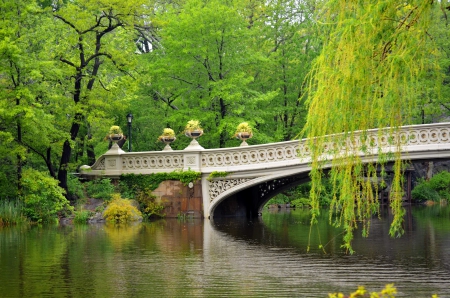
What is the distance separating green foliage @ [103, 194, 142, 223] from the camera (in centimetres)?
2811

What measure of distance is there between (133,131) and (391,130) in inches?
1070

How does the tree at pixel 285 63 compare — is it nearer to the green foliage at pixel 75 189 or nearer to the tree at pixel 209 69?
the tree at pixel 209 69

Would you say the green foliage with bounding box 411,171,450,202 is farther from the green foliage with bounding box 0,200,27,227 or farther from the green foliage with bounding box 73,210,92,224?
the green foliage with bounding box 0,200,27,227

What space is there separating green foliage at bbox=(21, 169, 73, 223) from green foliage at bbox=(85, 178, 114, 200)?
2.34 m

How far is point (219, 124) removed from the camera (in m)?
33.7

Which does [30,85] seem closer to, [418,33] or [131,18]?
[131,18]

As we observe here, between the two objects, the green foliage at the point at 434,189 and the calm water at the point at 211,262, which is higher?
the green foliage at the point at 434,189

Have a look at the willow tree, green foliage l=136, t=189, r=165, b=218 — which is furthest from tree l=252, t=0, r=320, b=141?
the willow tree

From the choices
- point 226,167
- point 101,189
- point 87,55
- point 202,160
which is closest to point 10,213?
point 101,189

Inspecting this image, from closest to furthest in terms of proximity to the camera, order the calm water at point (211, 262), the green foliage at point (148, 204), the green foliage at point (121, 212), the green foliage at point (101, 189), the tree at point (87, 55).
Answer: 1. the calm water at point (211, 262)
2. the green foliage at point (121, 212)
3. the tree at point (87, 55)
4. the green foliage at point (101, 189)
5. the green foliage at point (148, 204)

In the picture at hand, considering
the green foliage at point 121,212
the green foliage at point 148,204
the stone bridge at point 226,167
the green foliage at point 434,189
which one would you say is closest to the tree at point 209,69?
→ the stone bridge at point 226,167

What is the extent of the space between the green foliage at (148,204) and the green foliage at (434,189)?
18.2 meters

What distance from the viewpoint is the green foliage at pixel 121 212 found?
28.1 metres

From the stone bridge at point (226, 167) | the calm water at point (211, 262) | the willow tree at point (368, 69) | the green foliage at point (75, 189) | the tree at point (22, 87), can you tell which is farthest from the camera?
the green foliage at point (75, 189)
